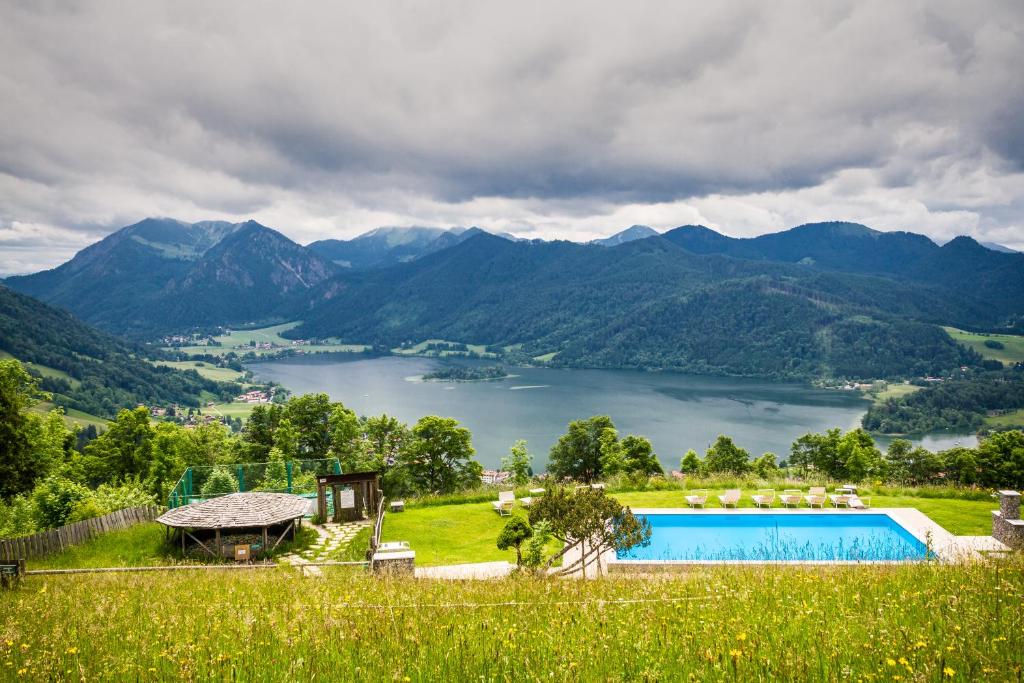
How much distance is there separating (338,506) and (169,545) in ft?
15.8

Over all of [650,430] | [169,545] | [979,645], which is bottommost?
[650,430]

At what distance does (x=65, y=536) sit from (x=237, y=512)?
138 inches

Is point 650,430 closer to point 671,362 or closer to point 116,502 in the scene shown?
point 116,502

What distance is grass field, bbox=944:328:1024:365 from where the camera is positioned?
Answer: 162m

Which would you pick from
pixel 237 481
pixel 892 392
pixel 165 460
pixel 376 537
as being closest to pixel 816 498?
pixel 376 537

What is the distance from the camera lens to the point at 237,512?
48.6 feet

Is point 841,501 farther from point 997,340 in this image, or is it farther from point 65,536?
point 997,340

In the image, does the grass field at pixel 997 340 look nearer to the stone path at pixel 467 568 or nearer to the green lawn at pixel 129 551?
the stone path at pixel 467 568

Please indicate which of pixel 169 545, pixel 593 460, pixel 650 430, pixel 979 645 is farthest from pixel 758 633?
pixel 650 430

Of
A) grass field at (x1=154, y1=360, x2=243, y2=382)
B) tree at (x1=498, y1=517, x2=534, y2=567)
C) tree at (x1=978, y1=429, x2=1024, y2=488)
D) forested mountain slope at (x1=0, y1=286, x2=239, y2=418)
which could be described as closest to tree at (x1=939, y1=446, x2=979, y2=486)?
tree at (x1=978, y1=429, x2=1024, y2=488)

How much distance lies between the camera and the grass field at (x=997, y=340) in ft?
532

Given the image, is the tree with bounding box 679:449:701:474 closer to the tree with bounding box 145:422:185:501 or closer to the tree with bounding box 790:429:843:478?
the tree with bounding box 790:429:843:478

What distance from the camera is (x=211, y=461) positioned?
30062mm

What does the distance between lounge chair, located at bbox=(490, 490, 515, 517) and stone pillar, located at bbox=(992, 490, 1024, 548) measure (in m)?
12.9
